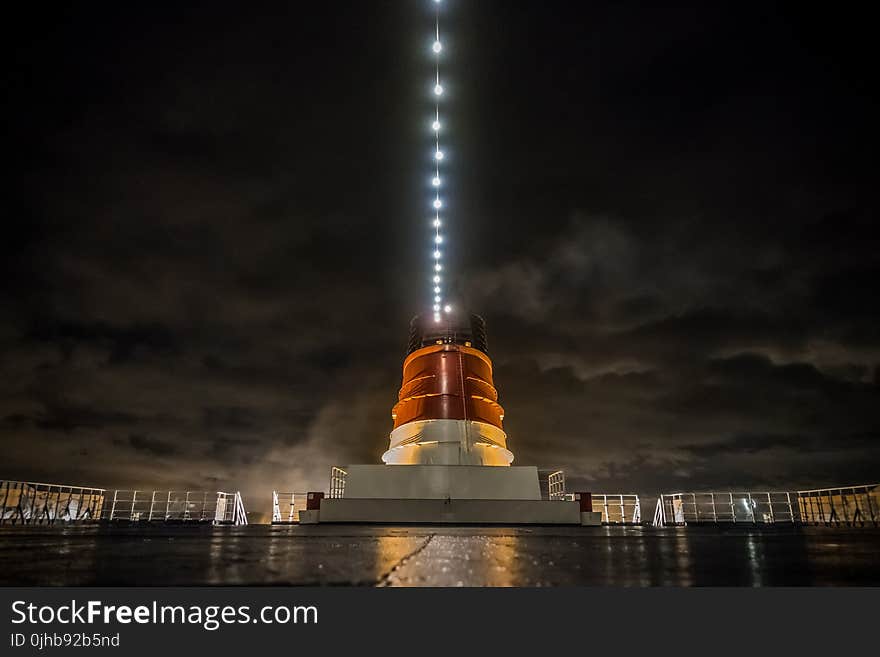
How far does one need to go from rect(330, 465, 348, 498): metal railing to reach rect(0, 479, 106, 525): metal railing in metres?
6.17

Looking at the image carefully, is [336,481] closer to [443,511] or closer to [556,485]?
[443,511]

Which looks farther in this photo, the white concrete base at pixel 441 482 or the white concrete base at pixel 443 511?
the white concrete base at pixel 441 482

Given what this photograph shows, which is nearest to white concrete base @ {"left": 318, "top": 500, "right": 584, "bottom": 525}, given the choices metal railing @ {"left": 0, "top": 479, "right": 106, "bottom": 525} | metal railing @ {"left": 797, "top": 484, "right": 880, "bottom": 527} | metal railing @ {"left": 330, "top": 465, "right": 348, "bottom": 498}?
metal railing @ {"left": 330, "top": 465, "right": 348, "bottom": 498}

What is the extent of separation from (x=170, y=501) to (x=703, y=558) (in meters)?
14.4

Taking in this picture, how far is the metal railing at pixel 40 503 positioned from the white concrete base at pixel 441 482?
276 inches

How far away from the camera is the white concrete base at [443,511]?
32.6ft

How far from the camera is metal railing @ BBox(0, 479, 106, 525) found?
31.7ft

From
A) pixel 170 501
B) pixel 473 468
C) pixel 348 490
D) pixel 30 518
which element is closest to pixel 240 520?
pixel 170 501

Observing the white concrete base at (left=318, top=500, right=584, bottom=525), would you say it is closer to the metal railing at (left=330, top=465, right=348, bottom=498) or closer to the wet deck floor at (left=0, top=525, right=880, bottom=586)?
the metal railing at (left=330, top=465, right=348, bottom=498)

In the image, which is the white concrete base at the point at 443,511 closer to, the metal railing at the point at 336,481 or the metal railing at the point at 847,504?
the metal railing at the point at 336,481

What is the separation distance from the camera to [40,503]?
1059 centimetres

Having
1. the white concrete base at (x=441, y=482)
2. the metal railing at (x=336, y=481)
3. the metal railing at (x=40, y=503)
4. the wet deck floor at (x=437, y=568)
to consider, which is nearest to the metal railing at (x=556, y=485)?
the white concrete base at (x=441, y=482)

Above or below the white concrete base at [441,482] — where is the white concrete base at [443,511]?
below

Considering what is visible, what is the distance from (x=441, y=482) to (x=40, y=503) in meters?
9.43
